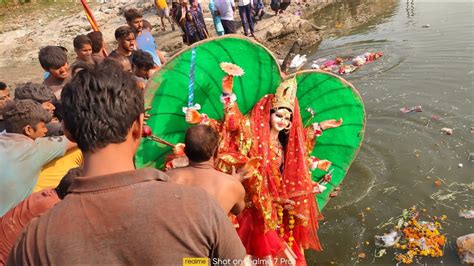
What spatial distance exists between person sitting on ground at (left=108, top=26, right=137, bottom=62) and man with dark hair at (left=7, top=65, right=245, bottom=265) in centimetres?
373

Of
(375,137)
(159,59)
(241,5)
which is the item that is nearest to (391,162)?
(375,137)

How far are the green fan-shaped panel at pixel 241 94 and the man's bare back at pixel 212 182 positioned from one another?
101 centimetres

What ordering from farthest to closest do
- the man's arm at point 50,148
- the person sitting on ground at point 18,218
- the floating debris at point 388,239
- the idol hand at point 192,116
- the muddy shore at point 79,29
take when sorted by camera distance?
1. the muddy shore at point 79,29
2. the floating debris at point 388,239
3. the idol hand at point 192,116
4. the man's arm at point 50,148
5. the person sitting on ground at point 18,218

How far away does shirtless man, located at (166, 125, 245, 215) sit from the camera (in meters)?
2.51

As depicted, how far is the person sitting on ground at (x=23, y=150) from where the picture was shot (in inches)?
106

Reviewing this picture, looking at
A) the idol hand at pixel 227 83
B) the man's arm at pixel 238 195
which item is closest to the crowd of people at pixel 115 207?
the man's arm at pixel 238 195

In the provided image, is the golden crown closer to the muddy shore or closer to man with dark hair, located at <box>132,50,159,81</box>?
man with dark hair, located at <box>132,50,159,81</box>

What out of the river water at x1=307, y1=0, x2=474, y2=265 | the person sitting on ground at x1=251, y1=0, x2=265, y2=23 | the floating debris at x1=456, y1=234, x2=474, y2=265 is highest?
the person sitting on ground at x1=251, y1=0, x2=265, y2=23

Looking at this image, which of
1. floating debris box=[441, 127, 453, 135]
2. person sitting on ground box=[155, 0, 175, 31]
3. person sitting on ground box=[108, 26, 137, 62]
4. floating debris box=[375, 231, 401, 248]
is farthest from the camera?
person sitting on ground box=[155, 0, 175, 31]

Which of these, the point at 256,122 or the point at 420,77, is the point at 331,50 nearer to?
the point at 420,77

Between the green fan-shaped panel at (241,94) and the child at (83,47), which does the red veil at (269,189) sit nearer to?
the green fan-shaped panel at (241,94)

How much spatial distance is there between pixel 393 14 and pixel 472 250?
1144 centimetres

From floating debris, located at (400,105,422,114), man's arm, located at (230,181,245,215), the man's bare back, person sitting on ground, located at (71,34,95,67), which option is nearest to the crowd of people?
the man's bare back

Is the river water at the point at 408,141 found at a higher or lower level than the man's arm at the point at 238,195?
lower
